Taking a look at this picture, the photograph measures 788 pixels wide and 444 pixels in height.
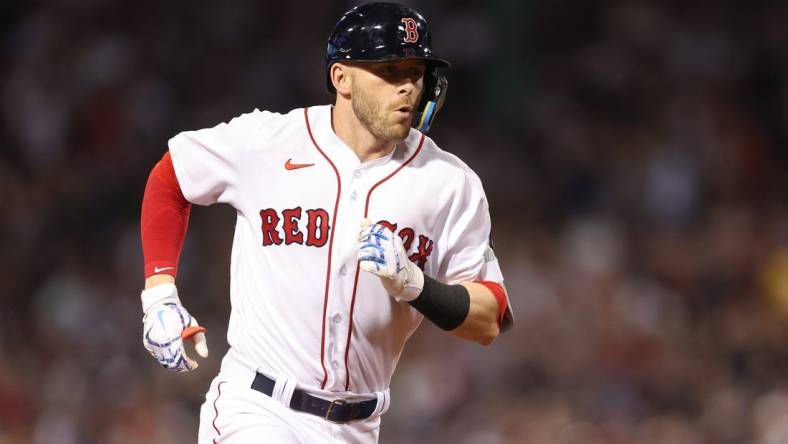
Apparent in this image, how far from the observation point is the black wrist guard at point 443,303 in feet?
10.5

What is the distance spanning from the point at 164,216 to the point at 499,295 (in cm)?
104

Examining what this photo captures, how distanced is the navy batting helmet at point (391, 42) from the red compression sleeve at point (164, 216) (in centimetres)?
58

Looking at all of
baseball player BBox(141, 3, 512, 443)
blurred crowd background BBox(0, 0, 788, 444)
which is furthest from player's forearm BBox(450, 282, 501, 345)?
blurred crowd background BBox(0, 0, 788, 444)

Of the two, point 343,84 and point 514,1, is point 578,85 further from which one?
point 343,84

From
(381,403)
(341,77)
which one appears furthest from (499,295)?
(341,77)

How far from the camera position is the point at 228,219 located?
301 inches

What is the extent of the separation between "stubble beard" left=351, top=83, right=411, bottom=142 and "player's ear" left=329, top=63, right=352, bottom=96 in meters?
0.04

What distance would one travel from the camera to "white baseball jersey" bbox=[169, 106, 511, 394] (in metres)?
3.32

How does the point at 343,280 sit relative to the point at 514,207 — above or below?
above

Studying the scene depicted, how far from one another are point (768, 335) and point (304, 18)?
14.5 feet

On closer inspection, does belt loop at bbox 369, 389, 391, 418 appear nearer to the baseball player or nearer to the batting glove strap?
the baseball player

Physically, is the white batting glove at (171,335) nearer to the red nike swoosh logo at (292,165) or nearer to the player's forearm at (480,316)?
the red nike swoosh logo at (292,165)

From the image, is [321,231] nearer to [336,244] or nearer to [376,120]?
[336,244]

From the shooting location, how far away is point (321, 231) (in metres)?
3.31
